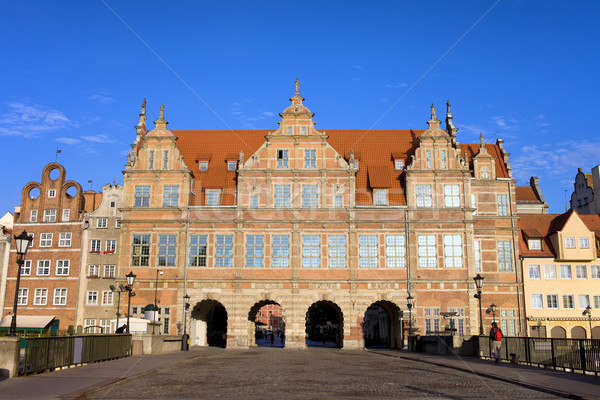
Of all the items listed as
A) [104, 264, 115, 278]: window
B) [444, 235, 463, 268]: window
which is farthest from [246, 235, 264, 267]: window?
[444, 235, 463, 268]: window

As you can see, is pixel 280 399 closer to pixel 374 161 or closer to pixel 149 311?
pixel 149 311

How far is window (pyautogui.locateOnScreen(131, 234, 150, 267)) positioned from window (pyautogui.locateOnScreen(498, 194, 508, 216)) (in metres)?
30.1

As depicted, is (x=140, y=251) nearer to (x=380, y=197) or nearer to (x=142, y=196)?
(x=142, y=196)

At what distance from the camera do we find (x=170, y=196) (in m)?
51.6

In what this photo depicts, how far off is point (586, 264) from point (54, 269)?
47.5 m

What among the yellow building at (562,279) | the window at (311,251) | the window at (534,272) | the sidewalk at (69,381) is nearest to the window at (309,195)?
the window at (311,251)

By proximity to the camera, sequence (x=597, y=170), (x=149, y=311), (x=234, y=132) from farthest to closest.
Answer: (x=597, y=170) → (x=234, y=132) → (x=149, y=311)

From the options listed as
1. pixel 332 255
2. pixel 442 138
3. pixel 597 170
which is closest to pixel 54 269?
pixel 332 255

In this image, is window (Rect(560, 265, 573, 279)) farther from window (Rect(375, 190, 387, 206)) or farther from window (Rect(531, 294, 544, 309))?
window (Rect(375, 190, 387, 206))

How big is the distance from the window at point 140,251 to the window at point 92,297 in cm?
619

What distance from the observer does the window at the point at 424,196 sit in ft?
167

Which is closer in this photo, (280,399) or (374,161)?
(280,399)

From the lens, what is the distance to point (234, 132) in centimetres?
5834

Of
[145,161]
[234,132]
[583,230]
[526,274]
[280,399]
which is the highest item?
[234,132]
